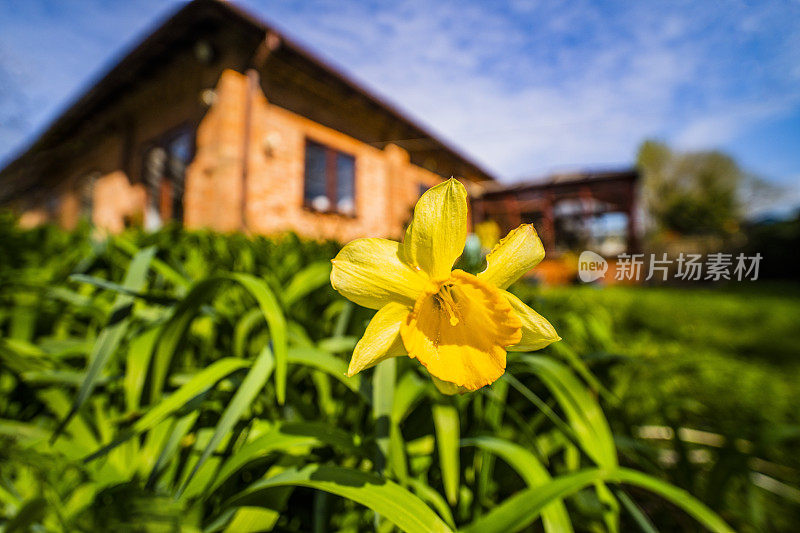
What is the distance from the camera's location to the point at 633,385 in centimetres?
145

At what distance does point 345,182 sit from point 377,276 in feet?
25.6

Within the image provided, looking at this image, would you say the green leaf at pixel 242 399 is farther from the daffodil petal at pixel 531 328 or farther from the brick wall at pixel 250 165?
the brick wall at pixel 250 165

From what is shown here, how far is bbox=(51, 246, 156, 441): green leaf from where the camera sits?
66 cm

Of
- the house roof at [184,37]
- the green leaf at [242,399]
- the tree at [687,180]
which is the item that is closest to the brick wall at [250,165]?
the house roof at [184,37]

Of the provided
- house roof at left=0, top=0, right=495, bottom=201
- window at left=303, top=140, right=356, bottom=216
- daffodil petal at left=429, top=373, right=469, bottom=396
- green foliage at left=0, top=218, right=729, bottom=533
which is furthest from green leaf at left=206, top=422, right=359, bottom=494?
window at left=303, top=140, right=356, bottom=216

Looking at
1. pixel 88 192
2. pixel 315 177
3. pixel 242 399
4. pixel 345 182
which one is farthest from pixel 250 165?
pixel 88 192

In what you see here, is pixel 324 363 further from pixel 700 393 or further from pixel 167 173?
pixel 167 173

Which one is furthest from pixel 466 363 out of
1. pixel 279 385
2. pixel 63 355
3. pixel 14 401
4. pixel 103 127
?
pixel 103 127

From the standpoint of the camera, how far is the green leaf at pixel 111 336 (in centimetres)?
66

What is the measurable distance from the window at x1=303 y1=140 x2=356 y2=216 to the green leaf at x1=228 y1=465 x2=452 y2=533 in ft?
21.3

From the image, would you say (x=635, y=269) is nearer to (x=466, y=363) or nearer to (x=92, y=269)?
(x=466, y=363)

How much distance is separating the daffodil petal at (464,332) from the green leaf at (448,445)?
45 cm

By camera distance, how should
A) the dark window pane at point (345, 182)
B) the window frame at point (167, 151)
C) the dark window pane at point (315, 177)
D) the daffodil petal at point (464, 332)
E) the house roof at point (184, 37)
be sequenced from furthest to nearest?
1. the dark window pane at point (345, 182)
2. the dark window pane at point (315, 177)
3. the window frame at point (167, 151)
4. the house roof at point (184, 37)
5. the daffodil petal at point (464, 332)

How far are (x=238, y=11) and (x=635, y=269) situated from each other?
5.75 meters
